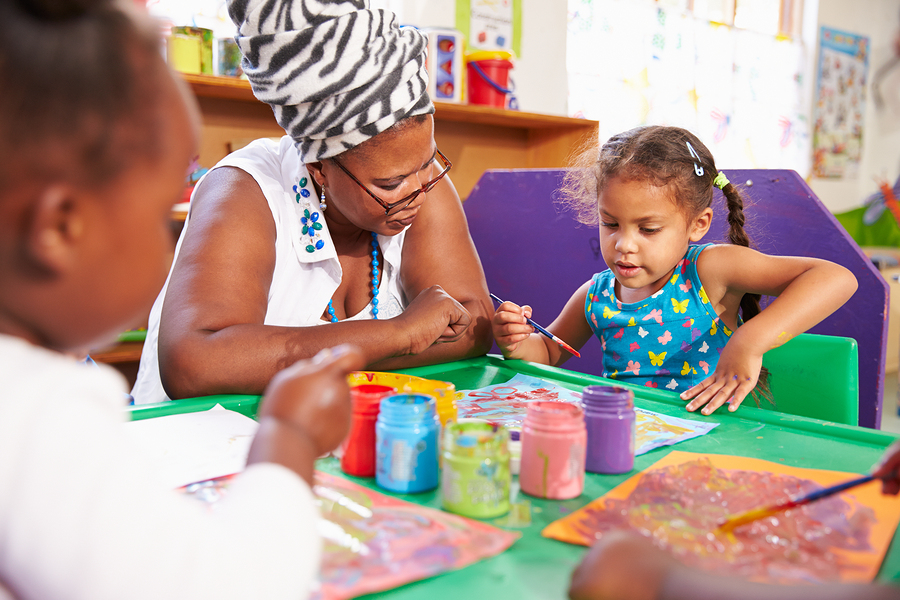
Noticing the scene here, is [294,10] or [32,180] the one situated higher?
[294,10]

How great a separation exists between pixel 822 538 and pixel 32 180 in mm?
642

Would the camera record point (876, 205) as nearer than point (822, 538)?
No

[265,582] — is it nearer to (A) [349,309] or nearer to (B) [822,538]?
(B) [822,538]

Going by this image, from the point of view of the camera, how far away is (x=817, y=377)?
1.21 meters

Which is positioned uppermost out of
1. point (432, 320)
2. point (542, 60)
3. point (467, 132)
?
point (542, 60)

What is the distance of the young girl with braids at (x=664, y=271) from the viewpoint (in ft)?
4.29

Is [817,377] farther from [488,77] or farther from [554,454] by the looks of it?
[488,77]

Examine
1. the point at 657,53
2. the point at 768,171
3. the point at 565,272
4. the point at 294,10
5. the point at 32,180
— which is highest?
the point at 657,53

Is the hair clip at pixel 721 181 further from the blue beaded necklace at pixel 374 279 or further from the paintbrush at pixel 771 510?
the paintbrush at pixel 771 510

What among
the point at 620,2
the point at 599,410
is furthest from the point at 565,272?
the point at 620,2

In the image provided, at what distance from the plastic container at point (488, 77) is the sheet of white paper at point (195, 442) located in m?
2.08

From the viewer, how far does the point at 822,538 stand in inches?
22.4

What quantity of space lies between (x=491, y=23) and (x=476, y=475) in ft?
9.50

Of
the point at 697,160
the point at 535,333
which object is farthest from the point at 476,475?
the point at 697,160
